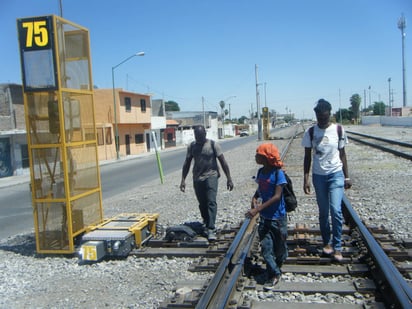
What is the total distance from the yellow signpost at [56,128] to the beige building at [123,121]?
31.7 meters

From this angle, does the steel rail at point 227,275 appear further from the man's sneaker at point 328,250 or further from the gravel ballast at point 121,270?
the man's sneaker at point 328,250

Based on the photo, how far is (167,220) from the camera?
8.30 metres

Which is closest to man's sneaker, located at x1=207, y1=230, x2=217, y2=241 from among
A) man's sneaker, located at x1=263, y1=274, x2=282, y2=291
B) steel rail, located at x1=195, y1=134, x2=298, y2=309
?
steel rail, located at x1=195, y1=134, x2=298, y2=309

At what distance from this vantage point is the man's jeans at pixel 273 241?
4.49 meters

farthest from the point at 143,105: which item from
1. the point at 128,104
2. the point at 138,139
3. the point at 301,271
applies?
the point at 301,271

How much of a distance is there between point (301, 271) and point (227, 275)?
842 mm

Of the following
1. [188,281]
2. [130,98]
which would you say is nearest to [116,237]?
[188,281]

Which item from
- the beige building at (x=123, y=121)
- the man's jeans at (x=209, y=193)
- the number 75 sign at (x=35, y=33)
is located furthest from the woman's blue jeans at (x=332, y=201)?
the beige building at (x=123, y=121)

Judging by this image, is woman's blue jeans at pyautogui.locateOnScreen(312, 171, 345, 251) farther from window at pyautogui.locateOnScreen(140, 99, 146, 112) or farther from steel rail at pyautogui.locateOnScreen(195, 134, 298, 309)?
window at pyautogui.locateOnScreen(140, 99, 146, 112)

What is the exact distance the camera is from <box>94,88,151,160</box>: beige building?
39734mm

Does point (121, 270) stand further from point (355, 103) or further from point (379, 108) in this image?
point (379, 108)

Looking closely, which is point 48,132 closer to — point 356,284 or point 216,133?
point 356,284

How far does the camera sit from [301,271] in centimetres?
470

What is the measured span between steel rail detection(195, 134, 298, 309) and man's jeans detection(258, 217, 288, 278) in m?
0.33
